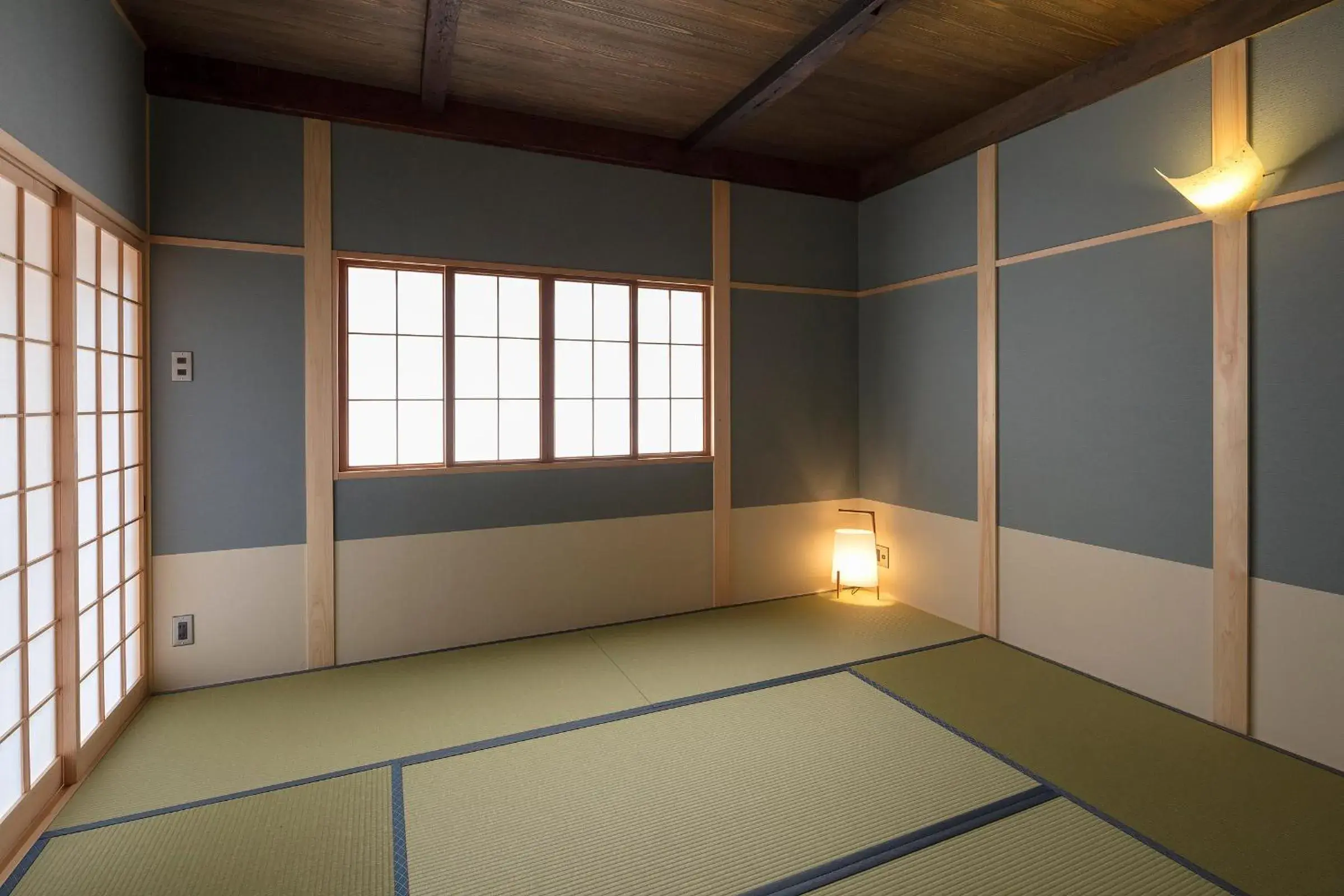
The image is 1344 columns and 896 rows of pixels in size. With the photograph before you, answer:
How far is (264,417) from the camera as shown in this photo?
11.2ft

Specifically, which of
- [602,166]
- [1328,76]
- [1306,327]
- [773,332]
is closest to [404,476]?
[602,166]

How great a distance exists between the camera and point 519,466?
13.0 ft

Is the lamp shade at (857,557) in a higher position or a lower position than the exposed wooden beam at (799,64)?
lower

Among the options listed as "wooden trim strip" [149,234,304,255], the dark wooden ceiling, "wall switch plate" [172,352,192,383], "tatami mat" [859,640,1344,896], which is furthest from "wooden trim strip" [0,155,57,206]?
"tatami mat" [859,640,1344,896]

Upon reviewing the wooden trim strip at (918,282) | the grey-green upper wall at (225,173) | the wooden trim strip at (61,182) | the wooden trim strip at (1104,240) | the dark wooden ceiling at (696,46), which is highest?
the dark wooden ceiling at (696,46)

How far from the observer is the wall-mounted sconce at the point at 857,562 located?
4.66m

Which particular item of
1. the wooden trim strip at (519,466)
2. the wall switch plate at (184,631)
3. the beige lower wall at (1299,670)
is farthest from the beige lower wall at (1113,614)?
the wall switch plate at (184,631)

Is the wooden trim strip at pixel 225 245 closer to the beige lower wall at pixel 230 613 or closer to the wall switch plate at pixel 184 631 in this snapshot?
the beige lower wall at pixel 230 613

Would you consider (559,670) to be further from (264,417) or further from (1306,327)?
(1306,327)

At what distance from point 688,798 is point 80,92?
3.29 m

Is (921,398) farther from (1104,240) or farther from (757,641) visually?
(757,641)

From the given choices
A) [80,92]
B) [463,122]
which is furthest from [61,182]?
[463,122]

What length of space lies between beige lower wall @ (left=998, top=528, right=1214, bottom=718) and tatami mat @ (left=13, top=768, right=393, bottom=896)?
324 centimetres

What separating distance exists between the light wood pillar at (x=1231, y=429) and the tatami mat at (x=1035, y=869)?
1149 mm
